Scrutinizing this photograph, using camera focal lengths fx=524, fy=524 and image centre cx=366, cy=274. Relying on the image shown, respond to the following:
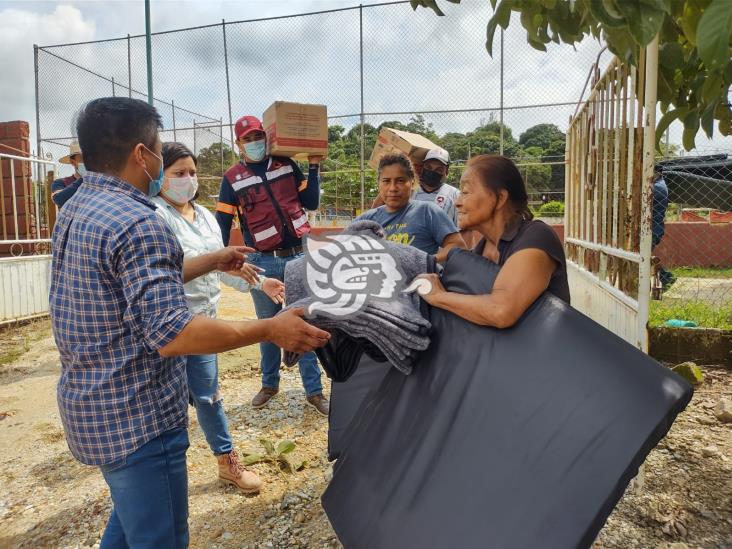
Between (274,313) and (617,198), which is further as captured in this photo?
(274,313)

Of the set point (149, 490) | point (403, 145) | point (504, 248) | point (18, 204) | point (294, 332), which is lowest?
point (149, 490)

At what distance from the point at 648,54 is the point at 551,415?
172 centimetres

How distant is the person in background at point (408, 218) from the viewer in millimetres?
2979

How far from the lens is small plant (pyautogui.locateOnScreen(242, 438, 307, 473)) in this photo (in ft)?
9.55

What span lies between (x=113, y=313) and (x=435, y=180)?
287cm

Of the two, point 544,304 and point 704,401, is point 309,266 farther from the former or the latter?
point 704,401

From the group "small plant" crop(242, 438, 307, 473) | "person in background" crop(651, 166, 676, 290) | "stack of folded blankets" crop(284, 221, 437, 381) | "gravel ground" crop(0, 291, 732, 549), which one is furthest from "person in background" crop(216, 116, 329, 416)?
"person in background" crop(651, 166, 676, 290)

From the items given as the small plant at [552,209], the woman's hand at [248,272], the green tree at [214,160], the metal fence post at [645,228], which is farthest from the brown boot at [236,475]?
the small plant at [552,209]

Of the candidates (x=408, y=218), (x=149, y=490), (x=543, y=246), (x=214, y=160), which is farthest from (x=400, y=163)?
(x=214, y=160)

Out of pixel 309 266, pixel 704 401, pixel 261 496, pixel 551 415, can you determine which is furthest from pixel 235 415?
pixel 704 401

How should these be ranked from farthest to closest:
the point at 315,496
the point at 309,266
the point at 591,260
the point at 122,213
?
the point at 591,260, the point at 315,496, the point at 309,266, the point at 122,213

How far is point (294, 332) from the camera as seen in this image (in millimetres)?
1507

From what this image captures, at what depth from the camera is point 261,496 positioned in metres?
2.67

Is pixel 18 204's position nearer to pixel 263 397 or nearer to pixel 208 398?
pixel 263 397
